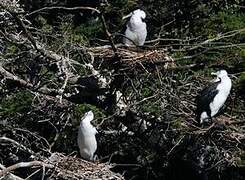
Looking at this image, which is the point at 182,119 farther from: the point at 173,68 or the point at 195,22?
the point at 195,22

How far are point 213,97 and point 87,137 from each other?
1.14 meters

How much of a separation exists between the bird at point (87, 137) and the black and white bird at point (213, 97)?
2.99 ft

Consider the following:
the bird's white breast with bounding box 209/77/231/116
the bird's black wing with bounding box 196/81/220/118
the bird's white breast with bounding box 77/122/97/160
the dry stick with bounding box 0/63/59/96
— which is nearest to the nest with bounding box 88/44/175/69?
the bird's black wing with bounding box 196/81/220/118

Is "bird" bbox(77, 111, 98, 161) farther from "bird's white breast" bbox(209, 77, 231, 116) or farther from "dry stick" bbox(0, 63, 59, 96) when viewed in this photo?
"bird's white breast" bbox(209, 77, 231, 116)

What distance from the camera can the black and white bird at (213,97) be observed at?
590 centimetres

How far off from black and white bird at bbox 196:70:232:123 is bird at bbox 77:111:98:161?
2.99ft

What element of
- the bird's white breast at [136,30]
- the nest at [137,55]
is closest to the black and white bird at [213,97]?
the nest at [137,55]

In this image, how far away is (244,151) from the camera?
7.04m

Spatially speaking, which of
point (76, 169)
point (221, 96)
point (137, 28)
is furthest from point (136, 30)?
point (76, 169)

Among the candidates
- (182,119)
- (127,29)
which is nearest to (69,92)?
(127,29)

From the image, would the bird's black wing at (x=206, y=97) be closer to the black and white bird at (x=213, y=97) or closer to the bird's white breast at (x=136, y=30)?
the black and white bird at (x=213, y=97)

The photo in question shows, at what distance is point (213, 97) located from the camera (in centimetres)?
608

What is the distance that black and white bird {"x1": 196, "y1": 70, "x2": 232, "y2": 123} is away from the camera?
5.90m

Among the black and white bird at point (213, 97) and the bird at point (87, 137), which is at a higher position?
the black and white bird at point (213, 97)
